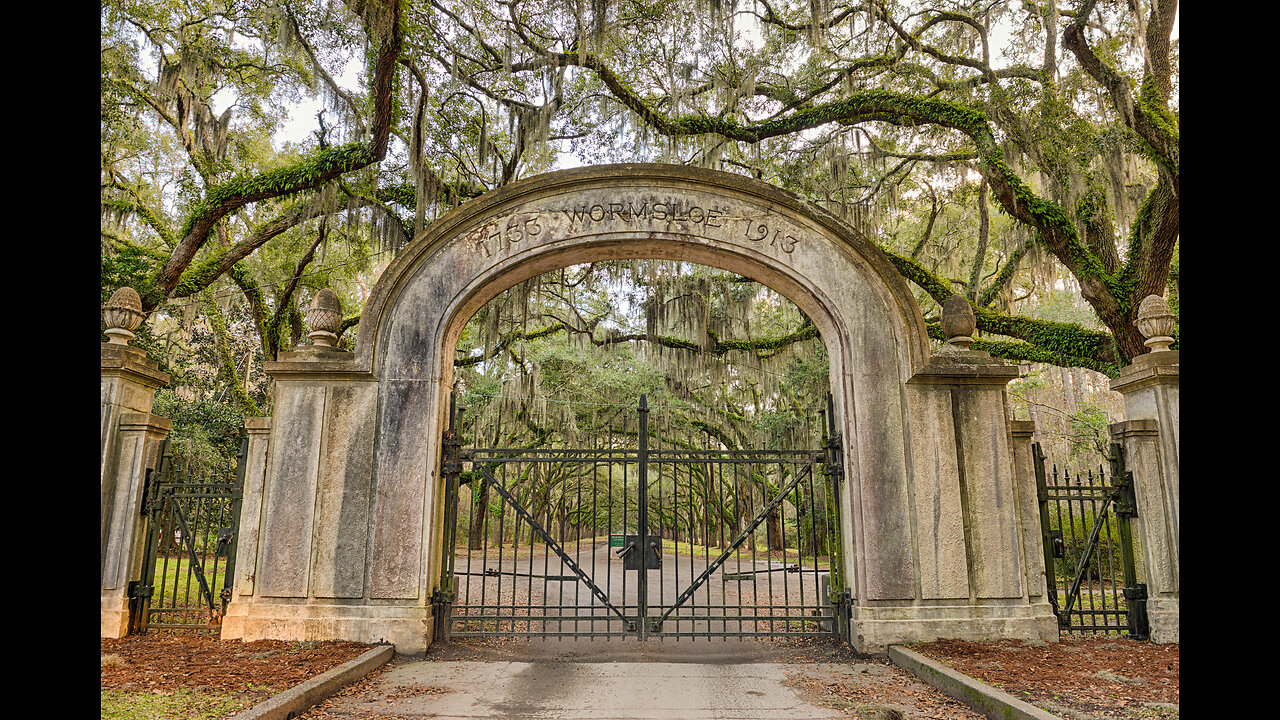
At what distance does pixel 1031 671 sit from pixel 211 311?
1559 centimetres

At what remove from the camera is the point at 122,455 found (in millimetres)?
6844

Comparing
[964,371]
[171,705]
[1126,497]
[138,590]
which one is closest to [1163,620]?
[1126,497]

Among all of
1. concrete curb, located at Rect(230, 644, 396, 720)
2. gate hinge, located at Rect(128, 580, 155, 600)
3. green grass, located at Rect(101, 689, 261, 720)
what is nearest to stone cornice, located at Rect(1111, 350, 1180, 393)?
concrete curb, located at Rect(230, 644, 396, 720)

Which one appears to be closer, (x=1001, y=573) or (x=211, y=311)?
(x=1001, y=573)

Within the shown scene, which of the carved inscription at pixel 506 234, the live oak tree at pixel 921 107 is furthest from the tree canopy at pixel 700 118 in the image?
the carved inscription at pixel 506 234

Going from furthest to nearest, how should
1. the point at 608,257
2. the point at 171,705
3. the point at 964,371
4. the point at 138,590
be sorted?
1. the point at 608,257
2. the point at 138,590
3. the point at 964,371
4. the point at 171,705

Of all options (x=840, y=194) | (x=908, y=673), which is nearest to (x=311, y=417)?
(x=908, y=673)

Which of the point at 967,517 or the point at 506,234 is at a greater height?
the point at 506,234

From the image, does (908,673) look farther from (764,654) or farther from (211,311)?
(211,311)

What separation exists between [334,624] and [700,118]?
7.95 m

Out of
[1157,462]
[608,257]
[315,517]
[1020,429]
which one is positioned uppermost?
[608,257]

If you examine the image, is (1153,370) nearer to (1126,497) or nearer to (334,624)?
(1126,497)
